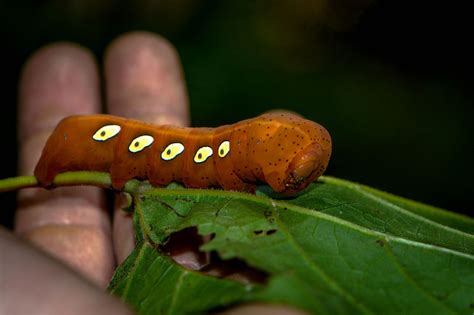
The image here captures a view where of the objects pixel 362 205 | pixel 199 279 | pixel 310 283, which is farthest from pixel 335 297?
pixel 362 205

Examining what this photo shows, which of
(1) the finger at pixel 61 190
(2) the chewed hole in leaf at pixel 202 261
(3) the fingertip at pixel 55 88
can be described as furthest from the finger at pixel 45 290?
(3) the fingertip at pixel 55 88

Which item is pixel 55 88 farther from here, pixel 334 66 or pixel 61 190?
pixel 334 66

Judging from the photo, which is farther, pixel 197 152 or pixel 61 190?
pixel 61 190

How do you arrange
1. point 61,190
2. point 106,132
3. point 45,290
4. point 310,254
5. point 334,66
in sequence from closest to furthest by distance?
1. point 45,290
2. point 310,254
3. point 106,132
4. point 61,190
5. point 334,66

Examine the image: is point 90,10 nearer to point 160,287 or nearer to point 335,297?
point 160,287

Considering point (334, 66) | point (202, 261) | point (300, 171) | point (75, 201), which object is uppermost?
point (300, 171)

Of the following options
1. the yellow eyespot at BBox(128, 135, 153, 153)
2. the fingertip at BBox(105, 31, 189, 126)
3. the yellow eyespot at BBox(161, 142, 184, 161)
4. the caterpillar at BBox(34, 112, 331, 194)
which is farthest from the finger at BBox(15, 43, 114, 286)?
the yellow eyespot at BBox(161, 142, 184, 161)

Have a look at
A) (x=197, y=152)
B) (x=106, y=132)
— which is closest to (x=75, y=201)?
(x=106, y=132)
